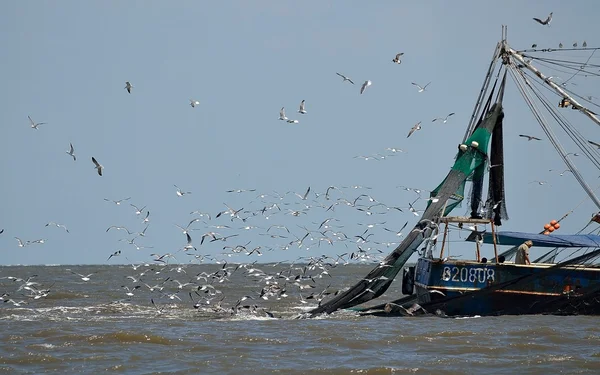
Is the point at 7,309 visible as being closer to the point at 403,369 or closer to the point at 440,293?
the point at 440,293

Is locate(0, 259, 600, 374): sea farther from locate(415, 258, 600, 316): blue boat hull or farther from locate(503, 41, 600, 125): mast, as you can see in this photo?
locate(503, 41, 600, 125): mast

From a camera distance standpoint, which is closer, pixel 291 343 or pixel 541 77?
pixel 291 343

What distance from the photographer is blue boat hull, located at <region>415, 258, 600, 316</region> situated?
29234mm

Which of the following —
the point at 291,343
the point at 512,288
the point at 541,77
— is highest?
the point at 541,77

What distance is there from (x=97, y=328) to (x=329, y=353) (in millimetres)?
7446

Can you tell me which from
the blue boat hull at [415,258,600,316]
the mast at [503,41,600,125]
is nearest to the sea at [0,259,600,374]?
the blue boat hull at [415,258,600,316]

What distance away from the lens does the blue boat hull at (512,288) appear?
29.2m

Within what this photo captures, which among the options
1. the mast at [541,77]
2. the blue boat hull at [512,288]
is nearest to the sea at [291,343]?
the blue boat hull at [512,288]

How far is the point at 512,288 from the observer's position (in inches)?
1155

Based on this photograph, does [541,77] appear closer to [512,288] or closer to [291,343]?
[512,288]

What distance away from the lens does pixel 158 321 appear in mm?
30375

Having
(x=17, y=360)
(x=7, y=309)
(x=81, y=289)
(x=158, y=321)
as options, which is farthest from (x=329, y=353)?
(x=81, y=289)

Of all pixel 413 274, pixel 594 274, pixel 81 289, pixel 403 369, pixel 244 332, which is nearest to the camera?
pixel 403 369

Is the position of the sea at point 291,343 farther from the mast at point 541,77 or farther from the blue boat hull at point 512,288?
the mast at point 541,77
